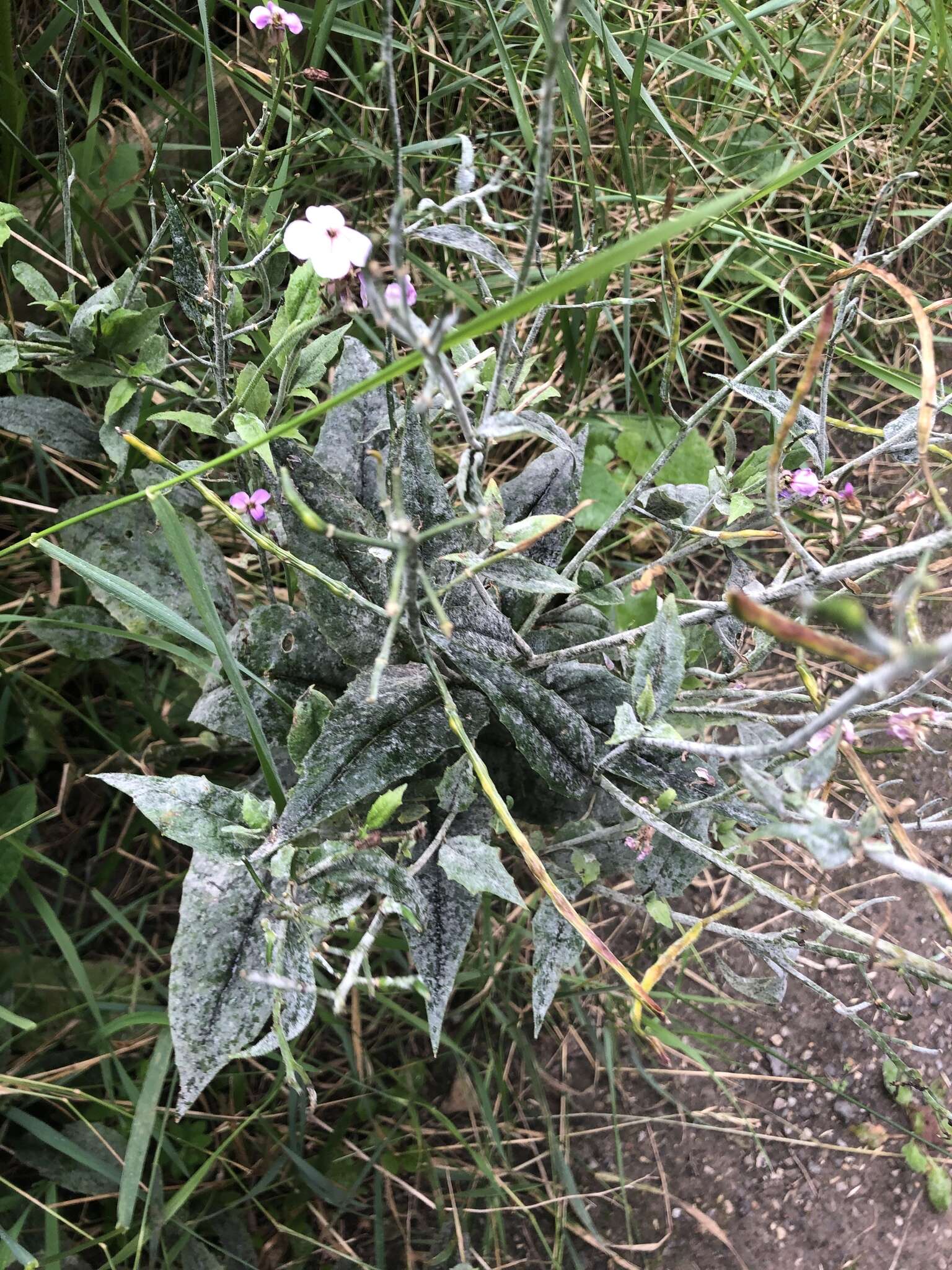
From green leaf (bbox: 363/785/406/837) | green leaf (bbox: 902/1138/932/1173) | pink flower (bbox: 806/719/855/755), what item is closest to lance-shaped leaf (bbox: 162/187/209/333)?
green leaf (bbox: 363/785/406/837)

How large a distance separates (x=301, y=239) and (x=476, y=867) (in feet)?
1.65

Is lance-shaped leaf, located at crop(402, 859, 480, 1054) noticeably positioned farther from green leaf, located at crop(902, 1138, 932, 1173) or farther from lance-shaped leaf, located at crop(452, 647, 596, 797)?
green leaf, located at crop(902, 1138, 932, 1173)

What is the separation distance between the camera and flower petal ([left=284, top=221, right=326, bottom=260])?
25.2 inches

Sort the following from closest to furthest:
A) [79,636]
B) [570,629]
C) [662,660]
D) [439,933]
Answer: [662,660] → [439,933] → [570,629] → [79,636]

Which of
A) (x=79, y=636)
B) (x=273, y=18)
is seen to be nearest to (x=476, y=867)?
(x=79, y=636)

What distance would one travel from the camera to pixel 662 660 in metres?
0.76

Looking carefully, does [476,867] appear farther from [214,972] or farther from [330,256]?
[330,256]

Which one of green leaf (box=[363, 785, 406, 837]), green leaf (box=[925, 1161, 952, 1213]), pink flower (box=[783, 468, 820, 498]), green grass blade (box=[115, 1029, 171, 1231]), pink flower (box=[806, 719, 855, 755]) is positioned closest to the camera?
pink flower (box=[806, 719, 855, 755])

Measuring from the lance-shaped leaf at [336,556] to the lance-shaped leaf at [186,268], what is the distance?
175mm

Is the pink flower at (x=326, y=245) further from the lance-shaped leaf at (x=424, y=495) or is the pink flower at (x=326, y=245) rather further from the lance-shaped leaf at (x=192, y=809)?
the lance-shaped leaf at (x=192, y=809)

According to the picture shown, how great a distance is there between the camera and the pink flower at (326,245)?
2.07 feet

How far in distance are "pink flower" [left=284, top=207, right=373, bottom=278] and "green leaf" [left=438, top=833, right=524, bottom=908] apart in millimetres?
468

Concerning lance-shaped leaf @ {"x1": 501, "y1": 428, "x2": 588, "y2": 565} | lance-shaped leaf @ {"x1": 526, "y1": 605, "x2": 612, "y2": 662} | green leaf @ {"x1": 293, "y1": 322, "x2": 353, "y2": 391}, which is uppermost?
green leaf @ {"x1": 293, "y1": 322, "x2": 353, "y2": 391}

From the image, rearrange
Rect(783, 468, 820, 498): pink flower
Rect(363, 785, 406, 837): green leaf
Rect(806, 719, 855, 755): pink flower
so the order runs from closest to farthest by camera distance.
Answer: Rect(806, 719, 855, 755): pink flower → Rect(363, 785, 406, 837): green leaf → Rect(783, 468, 820, 498): pink flower
